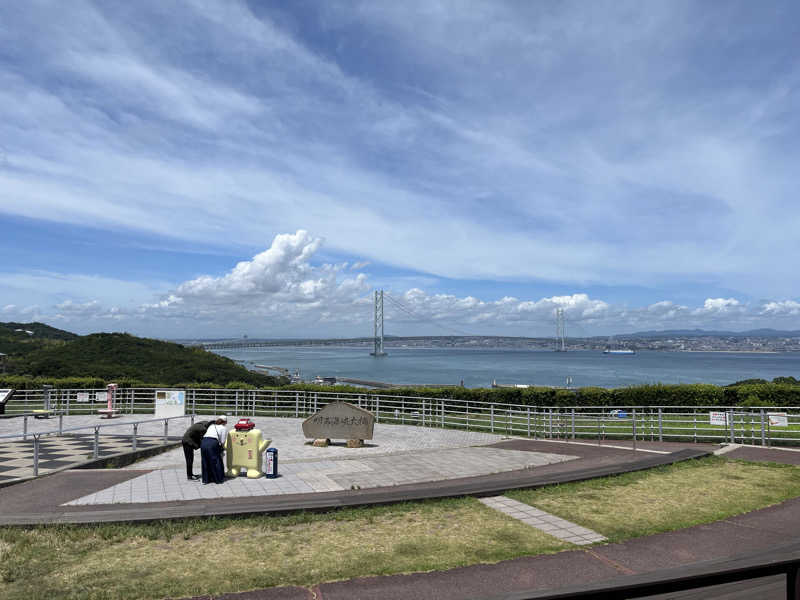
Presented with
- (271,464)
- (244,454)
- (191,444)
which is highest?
(191,444)

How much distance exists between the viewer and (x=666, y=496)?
923 centimetres

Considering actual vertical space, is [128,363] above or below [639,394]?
below

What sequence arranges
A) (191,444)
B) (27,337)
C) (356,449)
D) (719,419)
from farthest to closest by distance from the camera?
(27,337), (356,449), (719,419), (191,444)

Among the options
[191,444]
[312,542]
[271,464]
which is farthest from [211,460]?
[312,542]

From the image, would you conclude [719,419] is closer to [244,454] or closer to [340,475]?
[340,475]

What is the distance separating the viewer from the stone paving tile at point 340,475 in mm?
9500

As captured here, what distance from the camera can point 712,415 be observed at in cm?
1522

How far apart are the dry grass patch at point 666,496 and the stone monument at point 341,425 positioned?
23.5 feet

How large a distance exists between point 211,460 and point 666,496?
7.94 metres

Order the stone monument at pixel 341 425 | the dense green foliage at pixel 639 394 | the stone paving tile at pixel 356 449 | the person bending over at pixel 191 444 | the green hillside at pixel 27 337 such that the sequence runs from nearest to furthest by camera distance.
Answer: the person bending over at pixel 191 444 → the stone paving tile at pixel 356 449 → the stone monument at pixel 341 425 → the dense green foliage at pixel 639 394 → the green hillside at pixel 27 337

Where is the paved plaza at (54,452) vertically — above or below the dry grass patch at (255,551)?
below

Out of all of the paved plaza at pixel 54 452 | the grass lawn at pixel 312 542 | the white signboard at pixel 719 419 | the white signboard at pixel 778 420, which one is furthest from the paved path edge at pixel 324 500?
the white signboard at pixel 778 420

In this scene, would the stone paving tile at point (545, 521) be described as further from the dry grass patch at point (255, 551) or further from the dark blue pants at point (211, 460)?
the dark blue pants at point (211, 460)

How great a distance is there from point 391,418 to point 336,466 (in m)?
11.4
